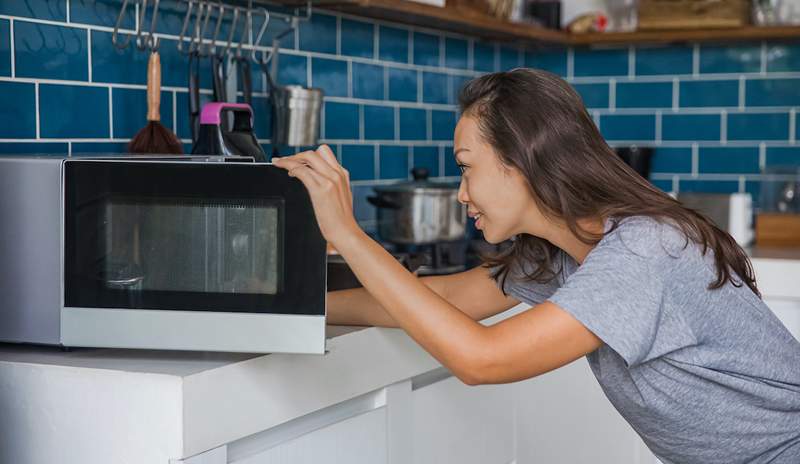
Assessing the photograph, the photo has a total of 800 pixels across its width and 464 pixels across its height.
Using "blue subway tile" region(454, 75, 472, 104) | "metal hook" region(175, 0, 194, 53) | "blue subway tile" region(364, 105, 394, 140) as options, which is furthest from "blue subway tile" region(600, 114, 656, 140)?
"metal hook" region(175, 0, 194, 53)

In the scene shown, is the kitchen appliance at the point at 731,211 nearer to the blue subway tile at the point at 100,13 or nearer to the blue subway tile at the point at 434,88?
the blue subway tile at the point at 434,88

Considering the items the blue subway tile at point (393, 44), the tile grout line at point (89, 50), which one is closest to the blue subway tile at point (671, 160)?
the blue subway tile at point (393, 44)

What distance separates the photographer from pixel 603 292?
1337 mm

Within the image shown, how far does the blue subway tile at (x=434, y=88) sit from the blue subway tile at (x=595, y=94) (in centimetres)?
59

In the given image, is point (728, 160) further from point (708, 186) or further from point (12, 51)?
point (12, 51)

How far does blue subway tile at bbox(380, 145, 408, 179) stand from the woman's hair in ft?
4.66

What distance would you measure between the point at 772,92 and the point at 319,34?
1515mm

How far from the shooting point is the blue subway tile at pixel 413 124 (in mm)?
3014

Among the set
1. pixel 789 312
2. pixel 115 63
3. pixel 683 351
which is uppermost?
pixel 115 63

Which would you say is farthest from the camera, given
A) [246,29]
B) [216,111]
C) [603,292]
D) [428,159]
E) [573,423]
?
[428,159]

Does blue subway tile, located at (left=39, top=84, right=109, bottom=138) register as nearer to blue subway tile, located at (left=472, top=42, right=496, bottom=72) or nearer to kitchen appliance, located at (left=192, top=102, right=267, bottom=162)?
kitchen appliance, located at (left=192, top=102, right=267, bottom=162)

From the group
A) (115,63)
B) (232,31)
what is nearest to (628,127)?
(232,31)

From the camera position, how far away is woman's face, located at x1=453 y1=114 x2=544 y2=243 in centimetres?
147

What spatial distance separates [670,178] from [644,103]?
0.83 ft
